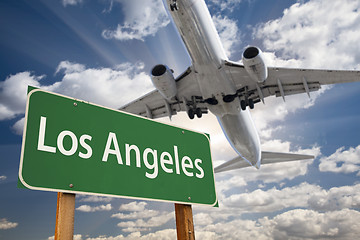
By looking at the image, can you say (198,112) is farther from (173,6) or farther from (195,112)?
(173,6)

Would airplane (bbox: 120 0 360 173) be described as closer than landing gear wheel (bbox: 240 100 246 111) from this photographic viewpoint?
Yes

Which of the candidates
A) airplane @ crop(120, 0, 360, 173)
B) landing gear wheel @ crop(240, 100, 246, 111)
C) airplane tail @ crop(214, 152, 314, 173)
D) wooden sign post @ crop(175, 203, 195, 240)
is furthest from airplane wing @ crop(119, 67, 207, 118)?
wooden sign post @ crop(175, 203, 195, 240)

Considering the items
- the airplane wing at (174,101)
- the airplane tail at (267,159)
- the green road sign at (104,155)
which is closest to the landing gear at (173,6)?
the airplane wing at (174,101)

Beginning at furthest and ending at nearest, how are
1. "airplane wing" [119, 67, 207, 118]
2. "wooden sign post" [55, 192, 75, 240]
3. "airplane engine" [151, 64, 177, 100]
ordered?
"airplane wing" [119, 67, 207, 118] < "airplane engine" [151, 64, 177, 100] < "wooden sign post" [55, 192, 75, 240]

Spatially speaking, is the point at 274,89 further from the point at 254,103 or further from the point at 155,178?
the point at 155,178

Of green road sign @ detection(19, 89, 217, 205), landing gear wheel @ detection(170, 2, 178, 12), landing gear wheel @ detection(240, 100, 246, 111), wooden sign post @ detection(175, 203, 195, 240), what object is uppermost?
landing gear wheel @ detection(170, 2, 178, 12)

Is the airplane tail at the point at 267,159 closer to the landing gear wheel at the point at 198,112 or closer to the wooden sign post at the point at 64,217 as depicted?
the landing gear wheel at the point at 198,112

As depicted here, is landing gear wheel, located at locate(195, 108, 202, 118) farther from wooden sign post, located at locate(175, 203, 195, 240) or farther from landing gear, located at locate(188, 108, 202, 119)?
wooden sign post, located at locate(175, 203, 195, 240)

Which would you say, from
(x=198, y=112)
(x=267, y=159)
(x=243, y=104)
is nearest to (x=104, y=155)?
(x=243, y=104)
